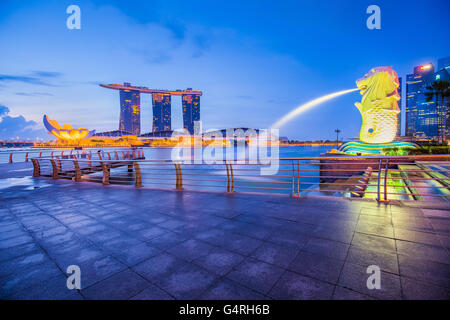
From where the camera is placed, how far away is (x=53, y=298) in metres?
1.98

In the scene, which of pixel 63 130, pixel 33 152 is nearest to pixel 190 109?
pixel 63 130

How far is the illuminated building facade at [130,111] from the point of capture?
15010 cm

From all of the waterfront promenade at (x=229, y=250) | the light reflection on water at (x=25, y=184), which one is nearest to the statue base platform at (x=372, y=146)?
the waterfront promenade at (x=229, y=250)

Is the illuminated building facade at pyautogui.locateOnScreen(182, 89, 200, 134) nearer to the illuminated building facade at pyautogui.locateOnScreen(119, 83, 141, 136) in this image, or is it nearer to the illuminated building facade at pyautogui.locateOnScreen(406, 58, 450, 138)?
the illuminated building facade at pyautogui.locateOnScreen(119, 83, 141, 136)

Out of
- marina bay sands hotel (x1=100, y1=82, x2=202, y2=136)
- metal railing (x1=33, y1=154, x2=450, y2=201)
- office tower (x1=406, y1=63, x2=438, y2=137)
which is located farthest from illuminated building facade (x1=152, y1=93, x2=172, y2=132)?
office tower (x1=406, y1=63, x2=438, y2=137)

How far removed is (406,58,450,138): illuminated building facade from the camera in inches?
5463

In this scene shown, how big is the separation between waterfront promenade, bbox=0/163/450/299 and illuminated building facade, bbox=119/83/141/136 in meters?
160

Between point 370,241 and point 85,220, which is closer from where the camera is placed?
point 370,241

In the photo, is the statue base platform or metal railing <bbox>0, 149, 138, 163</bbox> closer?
metal railing <bbox>0, 149, 138, 163</bbox>

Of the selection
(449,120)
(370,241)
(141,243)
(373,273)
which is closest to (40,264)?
(141,243)

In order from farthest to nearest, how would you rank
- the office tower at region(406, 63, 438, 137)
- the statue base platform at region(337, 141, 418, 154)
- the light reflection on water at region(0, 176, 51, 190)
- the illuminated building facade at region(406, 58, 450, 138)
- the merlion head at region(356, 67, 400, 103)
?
the office tower at region(406, 63, 438, 137) → the illuminated building facade at region(406, 58, 450, 138) → the statue base platform at region(337, 141, 418, 154) → the merlion head at region(356, 67, 400, 103) → the light reflection on water at region(0, 176, 51, 190)

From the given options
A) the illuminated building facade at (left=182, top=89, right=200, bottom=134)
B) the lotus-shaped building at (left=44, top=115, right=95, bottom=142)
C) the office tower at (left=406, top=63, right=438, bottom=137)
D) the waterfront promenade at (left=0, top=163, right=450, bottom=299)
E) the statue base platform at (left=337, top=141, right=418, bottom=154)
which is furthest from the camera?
the illuminated building facade at (left=182, top=89, right=200, bottom=134)
